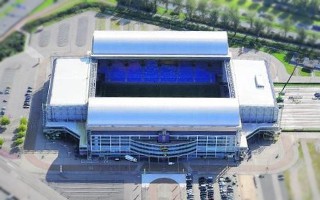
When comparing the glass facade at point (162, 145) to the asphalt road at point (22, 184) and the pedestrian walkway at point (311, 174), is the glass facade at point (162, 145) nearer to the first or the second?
the asphalt road at point (22, 184)

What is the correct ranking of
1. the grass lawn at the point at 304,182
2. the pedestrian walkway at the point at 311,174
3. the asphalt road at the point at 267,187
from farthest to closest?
1. the asphalt road at the point at 267,187
2. the pedestrian walkway at the point at 311,174
3. the grass lawn at the point at 304,182

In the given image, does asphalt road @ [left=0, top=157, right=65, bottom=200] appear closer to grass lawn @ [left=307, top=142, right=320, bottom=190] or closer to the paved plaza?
the paved plaza

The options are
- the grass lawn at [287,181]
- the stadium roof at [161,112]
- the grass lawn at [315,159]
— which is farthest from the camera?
the stadium roof at [161,112]

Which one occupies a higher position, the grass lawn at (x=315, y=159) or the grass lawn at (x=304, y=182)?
the grass lawn at (x=315, y=159)

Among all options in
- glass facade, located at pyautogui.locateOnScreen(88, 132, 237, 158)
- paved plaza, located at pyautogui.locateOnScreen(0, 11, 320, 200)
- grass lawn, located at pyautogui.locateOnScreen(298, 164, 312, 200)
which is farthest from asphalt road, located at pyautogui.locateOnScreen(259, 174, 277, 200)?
glass facade, located at pyautogui.locateOnScreen(88, 132, 237, 158)

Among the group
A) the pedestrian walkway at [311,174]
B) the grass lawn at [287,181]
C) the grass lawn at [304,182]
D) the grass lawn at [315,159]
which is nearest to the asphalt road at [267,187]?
the grass lawn at [287,181]

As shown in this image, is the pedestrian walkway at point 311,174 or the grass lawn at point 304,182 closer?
the grass lawn at point 304,182

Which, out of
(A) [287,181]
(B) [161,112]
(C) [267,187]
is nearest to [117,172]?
(B) [161,112]

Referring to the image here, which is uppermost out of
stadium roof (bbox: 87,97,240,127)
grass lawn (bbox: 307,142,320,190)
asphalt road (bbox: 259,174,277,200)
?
stadium roof (bbox: 87,97,240,127)

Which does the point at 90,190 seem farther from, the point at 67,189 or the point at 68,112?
the point at 68,112

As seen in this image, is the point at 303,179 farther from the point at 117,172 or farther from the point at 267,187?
the point at 117,172
